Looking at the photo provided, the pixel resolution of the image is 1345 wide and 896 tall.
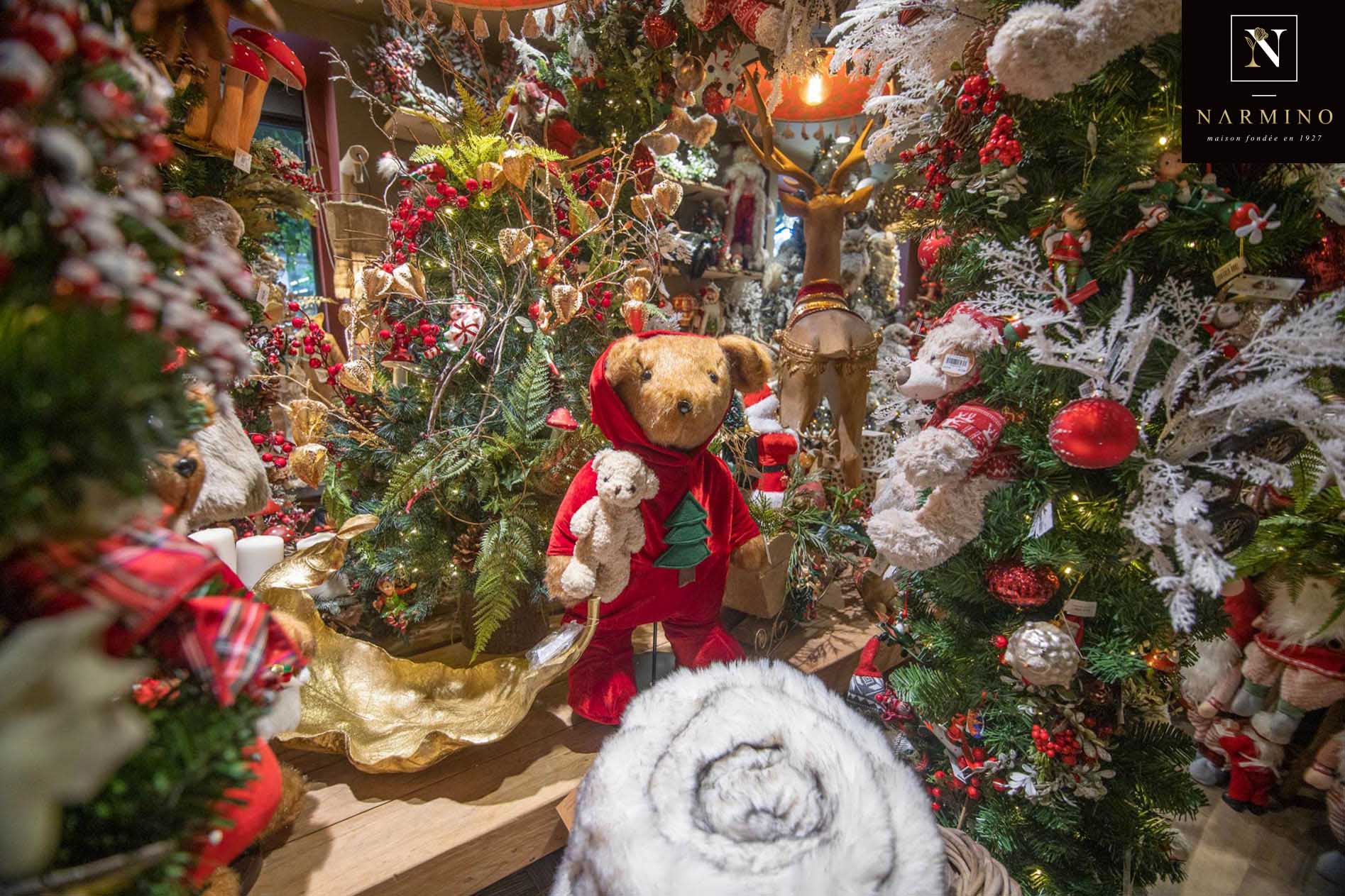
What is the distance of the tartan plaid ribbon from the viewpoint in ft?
1.06

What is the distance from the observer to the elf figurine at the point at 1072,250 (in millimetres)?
911

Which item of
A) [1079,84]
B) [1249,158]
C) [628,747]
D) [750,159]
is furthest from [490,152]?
[750,159]

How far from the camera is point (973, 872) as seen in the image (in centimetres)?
82

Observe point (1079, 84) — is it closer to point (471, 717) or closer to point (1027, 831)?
point (1027, 831)

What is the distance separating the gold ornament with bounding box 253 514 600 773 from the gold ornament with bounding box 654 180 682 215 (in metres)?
0.80

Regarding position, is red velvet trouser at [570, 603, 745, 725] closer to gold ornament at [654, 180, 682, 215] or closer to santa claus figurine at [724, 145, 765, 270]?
gold ornament at [654, 180, 682, 215]

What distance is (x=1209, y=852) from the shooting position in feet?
4.44

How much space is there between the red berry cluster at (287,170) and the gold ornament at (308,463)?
469mm

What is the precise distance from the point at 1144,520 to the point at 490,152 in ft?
4.14

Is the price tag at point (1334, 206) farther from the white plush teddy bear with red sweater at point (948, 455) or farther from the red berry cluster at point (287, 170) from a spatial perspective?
the red berry cluster at point (287, 170)

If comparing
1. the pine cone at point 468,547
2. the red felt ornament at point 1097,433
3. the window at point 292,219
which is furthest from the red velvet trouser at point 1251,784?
the window at point 292,219

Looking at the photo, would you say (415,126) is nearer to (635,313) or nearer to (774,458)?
(635,313)

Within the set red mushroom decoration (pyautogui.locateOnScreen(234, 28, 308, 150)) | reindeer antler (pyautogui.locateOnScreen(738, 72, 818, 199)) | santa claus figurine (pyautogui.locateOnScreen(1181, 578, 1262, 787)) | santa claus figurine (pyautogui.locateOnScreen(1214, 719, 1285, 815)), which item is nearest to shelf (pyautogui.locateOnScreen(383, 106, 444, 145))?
red mushroom decoration (pyautogui.locateOnScreen(234, 28, 308, 150))

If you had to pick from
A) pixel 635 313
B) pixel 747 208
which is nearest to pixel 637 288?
pixel 635 313
